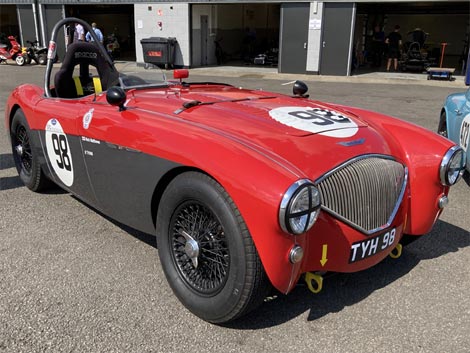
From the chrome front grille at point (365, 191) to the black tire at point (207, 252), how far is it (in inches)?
20.5

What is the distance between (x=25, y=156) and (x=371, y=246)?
366 centimetres

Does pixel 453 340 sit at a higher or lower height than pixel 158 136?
lower

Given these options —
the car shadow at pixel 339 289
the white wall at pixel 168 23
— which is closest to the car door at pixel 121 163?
the car shadow at pixel 339 289

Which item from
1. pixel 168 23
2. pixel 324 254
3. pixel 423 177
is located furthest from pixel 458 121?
pixel 168 23

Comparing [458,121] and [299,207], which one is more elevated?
[299,207]

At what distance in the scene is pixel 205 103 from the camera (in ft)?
10.6

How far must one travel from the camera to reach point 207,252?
2588mm

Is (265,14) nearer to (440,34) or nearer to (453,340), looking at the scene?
(440,34)

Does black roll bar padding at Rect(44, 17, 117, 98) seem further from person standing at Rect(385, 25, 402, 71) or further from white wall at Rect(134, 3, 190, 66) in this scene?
person standing at Rect(385, 25, 402, 71)

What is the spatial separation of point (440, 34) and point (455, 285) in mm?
29432

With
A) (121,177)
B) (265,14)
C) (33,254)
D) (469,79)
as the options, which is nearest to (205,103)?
(121,177)

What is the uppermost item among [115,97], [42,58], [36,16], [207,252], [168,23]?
[36,16]

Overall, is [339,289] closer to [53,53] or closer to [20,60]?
[53,53]

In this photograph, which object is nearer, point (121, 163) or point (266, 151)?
point (266, 151)
